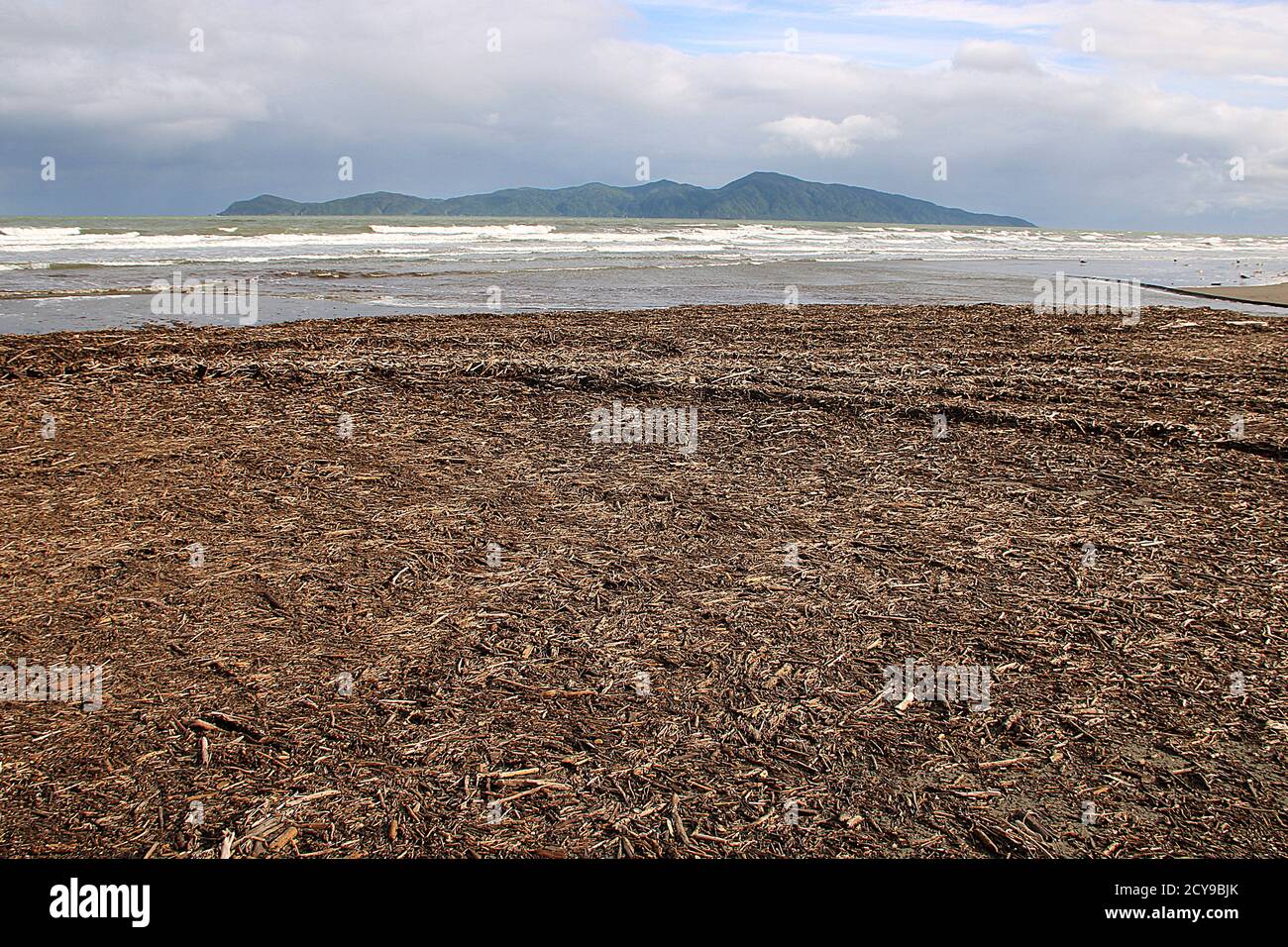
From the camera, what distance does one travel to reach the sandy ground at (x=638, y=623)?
2.65 m

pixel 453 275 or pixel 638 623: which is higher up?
pixel 453 275

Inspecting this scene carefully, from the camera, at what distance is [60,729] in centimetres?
298

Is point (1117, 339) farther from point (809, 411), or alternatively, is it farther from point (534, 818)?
point (534, 818)

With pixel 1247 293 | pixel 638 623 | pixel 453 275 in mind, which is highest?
→ pixel 453 275

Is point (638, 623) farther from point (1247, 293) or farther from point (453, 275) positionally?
point (1247, 293)

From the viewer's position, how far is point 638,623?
3.84m

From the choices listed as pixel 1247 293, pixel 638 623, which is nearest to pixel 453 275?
pixel 1247 293

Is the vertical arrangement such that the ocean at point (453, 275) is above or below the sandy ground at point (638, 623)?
above

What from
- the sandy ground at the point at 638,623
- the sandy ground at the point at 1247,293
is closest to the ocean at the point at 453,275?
the sandy ground at the point at 1247,293

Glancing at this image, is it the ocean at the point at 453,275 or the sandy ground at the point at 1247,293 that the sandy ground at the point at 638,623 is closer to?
the ocean at the point at 453,275

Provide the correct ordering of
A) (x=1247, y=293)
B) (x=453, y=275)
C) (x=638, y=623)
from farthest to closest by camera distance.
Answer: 1. (x=453, y=275)
2. (x=1247, y=293)
3. (x=638, y=623)

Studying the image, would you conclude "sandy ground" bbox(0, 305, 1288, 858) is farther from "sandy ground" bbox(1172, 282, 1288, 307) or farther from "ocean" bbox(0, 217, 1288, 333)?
"sandy ground" bbox(1172, 282, 1288, 307)

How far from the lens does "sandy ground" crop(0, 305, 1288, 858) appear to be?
2.65m
